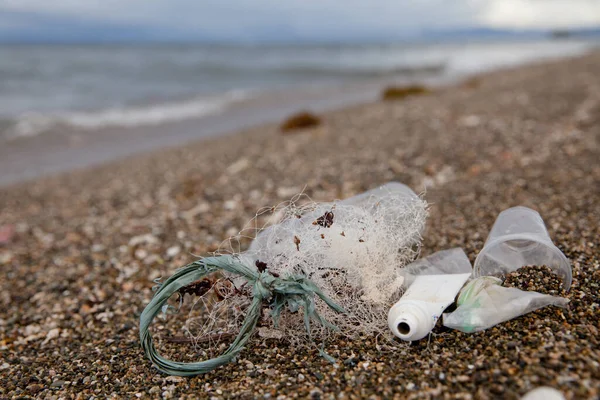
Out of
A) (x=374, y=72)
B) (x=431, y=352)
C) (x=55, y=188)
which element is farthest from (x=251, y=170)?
(x=374, y=72)

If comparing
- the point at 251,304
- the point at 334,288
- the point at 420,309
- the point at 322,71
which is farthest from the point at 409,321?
the point at 322,71

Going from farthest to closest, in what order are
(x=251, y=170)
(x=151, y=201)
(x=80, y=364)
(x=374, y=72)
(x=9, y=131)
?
(x=374, y=72) < (x=9, y=131) < (x=251, y=170) < (x=151, y=201) < (x=80, y=364)

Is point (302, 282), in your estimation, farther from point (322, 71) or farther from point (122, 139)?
point (322, 71)

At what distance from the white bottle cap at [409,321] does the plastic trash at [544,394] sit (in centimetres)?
66

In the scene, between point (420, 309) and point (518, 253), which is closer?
point (420, 309)

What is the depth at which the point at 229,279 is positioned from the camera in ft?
8.97

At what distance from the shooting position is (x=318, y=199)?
5910 mm

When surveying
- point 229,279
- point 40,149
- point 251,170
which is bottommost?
point 40,149

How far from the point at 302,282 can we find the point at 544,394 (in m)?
1.26

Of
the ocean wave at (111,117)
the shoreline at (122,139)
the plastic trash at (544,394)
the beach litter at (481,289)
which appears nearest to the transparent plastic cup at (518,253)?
the beach litter at (481,289)

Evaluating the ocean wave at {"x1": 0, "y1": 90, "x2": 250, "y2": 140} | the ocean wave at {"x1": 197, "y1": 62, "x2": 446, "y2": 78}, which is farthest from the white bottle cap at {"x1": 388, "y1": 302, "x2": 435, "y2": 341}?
the ocean wave at {"x1": 197, "y1": 62, "x2": 446, "y2": 78}

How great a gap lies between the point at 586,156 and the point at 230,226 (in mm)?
4734

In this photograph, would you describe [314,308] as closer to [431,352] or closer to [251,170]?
[431,352]

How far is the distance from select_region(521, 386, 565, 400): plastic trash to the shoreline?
9.45m
